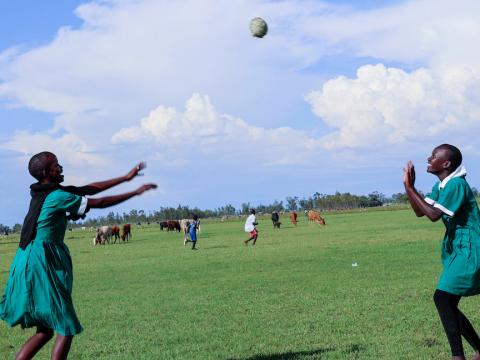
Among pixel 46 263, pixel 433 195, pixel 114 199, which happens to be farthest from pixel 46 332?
pixel 433 195

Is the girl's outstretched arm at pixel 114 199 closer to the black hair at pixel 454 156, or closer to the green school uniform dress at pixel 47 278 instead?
the green school uniform dress at pixel 47 278

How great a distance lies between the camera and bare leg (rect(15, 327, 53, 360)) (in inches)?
252

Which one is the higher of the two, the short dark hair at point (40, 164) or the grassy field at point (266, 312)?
the short dark hair at point (40, 164)

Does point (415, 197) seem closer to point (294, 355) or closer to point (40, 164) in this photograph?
point (294, 355)

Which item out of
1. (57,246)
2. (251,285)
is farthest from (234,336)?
(251,285)

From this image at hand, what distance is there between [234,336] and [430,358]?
2799 millimetres

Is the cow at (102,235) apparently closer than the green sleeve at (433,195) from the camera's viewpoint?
No

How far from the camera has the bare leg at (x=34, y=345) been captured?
641cm

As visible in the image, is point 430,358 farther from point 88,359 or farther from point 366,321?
point 88,359

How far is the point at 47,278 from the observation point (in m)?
6.38

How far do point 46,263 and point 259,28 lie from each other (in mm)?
7674

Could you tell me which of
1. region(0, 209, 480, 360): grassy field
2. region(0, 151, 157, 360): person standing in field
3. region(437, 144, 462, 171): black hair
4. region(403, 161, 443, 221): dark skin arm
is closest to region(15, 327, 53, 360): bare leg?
region(0, 151, 157, 360): person standing in field

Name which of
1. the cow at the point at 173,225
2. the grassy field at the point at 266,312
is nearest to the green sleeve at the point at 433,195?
Answer: the grassy field at the point at 266,312

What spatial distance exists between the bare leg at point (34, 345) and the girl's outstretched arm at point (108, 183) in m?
1.39
